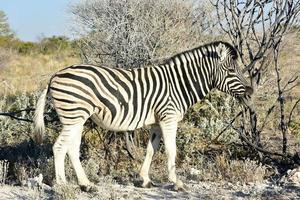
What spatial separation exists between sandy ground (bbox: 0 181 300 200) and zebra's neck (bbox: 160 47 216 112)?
1130 mm

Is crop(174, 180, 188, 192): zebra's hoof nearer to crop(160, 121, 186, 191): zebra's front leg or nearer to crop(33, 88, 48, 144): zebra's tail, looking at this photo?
crop(160, 121, 186, 191): zebra's front leg

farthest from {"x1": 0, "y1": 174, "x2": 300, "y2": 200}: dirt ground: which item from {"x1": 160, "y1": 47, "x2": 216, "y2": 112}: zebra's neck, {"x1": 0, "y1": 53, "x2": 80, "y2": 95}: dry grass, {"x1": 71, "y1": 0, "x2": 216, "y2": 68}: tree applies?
{"x1": 0, "y1": 53, "x2": 80, "y2": 95}: dry grass

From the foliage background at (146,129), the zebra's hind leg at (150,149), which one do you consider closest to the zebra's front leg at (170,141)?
the zebra's hind leg at (150,149)

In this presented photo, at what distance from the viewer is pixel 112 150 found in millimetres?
9055

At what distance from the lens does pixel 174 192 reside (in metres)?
6.82

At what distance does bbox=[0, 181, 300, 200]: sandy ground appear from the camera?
638cm

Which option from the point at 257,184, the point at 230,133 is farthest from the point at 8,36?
the point at 257,184

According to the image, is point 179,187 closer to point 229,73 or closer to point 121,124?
point 121,124

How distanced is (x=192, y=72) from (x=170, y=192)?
64.5 inches

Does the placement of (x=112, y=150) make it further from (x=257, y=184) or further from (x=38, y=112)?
(x=257, y=184)

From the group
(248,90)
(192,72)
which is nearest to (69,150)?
(192,72)

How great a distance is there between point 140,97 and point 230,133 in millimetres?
3288

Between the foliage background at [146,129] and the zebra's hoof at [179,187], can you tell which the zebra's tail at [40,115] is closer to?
the foliage background at [146,129]

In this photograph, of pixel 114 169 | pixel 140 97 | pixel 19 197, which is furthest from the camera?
pixel 114 169
